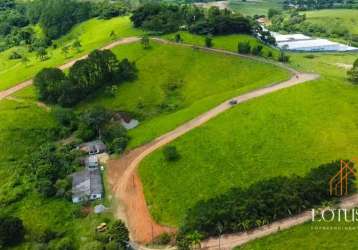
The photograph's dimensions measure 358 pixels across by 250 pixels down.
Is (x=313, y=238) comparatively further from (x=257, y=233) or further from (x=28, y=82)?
(x=28, y=82)

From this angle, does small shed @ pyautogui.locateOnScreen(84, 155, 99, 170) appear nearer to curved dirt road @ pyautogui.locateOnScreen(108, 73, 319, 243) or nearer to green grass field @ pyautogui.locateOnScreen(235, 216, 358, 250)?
curved dirt road @ pyautogui.locateOnScreen(108, 73, 319, 243)

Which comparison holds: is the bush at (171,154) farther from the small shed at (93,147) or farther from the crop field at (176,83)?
the small shed at (93,147)

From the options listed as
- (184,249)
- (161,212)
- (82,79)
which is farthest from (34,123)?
(184,249)

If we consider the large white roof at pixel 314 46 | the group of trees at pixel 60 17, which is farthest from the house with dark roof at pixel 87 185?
the group of trees at pixel 60 17

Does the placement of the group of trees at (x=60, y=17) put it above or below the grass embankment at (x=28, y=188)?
above

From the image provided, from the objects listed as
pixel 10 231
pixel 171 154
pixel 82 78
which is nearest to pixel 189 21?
pixel 82 78

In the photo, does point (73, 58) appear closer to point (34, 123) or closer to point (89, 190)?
point (34, 123)
